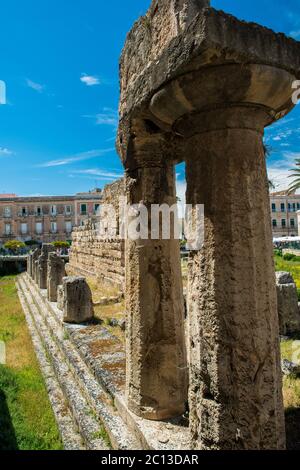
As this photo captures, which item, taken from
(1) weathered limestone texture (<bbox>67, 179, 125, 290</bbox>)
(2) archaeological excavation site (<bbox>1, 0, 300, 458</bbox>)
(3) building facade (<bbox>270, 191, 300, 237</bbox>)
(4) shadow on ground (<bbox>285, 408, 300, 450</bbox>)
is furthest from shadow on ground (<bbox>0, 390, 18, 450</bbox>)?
(3) building facade (<bbox>270, 191, 300, 237</bbox>)

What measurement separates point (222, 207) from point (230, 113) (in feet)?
1.72

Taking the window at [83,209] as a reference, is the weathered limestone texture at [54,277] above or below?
below

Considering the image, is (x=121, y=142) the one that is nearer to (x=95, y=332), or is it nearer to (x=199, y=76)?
(x=199, y=76)

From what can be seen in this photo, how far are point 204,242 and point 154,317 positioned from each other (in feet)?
3.51

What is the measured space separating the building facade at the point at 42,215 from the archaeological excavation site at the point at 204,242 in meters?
51.6

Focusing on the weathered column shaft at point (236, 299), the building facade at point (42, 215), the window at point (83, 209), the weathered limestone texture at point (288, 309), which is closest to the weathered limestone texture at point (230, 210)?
the weathered column shaft at point (236, 299)

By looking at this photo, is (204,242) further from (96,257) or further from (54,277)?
(96,257)

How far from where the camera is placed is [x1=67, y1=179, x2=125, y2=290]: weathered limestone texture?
12484 millimetres

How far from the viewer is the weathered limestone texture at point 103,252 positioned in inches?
492

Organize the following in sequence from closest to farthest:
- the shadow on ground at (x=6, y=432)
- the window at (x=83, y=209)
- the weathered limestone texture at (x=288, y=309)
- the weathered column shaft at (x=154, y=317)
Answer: the weathered column shaft at (x=154, y=317) → the shadow on ground at (x=6, y=432) → the weathered limestone texture at (x=288, y=309) → the window at (x=83, y=209)

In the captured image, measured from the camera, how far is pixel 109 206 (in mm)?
14961

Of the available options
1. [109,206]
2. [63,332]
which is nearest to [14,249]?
[109,206]

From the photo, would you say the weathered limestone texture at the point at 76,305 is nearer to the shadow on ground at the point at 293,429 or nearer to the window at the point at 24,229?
the shadow on ground at the point at 293,429

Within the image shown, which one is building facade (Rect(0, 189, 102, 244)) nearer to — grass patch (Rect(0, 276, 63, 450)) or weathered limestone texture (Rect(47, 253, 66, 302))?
weathered limestone texture (Rect(47, 253, 66, 302))
